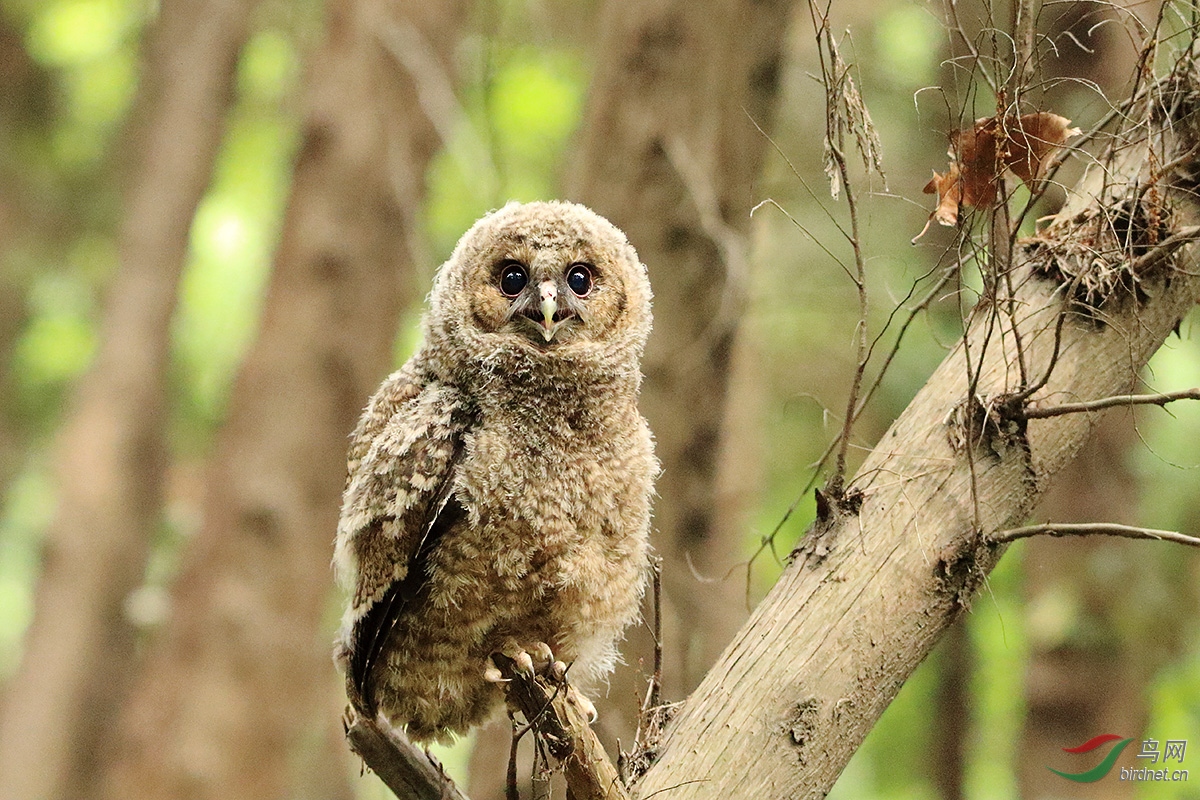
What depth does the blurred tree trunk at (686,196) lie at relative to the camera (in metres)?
4.02

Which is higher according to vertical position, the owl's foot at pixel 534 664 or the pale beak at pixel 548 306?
the pale beak at pixel 548 306

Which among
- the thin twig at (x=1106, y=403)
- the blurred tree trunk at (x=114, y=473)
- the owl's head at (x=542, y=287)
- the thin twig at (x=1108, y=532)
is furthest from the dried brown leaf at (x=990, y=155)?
the blurred tree trunk at (x=114, y=473)

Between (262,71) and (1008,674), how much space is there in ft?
26.5

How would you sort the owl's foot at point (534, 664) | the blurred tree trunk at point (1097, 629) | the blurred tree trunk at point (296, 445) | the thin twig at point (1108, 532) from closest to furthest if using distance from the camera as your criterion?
1. the thin twig at point (1108, 532)
2. the owl's foot at point (534, 664)
3. the blurred tree trunk at point (1097, 629)
4. the blurred tree trunk at point (296, 445)

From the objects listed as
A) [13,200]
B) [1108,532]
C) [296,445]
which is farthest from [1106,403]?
[13,200]

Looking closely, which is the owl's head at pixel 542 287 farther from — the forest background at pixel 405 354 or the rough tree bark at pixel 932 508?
the forest background at pixel 405 354

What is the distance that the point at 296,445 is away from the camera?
5.82 metres

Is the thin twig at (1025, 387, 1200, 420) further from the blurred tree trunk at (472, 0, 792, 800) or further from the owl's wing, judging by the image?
the blurred tree trunk at (472, 0, 792, 800)

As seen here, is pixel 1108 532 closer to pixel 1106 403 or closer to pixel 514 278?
pixel 1106 403

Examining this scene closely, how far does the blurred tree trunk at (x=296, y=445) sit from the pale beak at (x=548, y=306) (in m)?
3.49

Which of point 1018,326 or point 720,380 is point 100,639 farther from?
point 1018,326

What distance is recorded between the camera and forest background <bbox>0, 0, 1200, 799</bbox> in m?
4.12

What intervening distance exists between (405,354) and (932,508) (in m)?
6.87

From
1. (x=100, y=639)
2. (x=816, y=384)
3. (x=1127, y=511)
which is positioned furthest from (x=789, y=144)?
(x=100, y=639)
